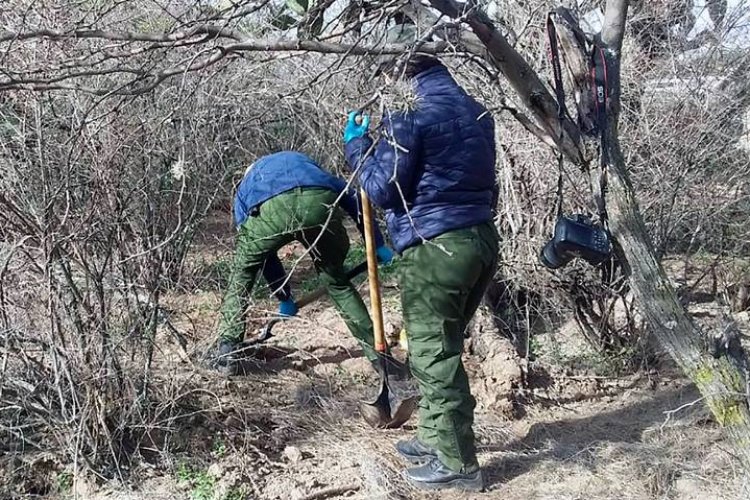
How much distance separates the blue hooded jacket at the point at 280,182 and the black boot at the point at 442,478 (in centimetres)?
133

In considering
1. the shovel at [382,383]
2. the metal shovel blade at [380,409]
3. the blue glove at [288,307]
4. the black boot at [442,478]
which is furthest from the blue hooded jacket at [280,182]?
the black boot at [442,478]

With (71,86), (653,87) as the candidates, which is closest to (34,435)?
(71,86)

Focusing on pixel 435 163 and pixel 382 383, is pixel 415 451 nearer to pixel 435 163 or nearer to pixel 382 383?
pixel 382 383

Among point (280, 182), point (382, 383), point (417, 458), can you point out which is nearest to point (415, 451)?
point (417, 458)

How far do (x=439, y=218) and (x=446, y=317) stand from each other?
0.45 metres

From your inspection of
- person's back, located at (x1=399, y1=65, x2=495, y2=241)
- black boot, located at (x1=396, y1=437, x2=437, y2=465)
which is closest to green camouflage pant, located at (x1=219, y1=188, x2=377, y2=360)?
black boot, located at (x1=396, y1=437, x2=437, y2=465)

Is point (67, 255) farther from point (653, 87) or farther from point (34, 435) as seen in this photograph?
point (653, 87)

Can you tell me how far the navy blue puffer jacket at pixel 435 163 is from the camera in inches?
131

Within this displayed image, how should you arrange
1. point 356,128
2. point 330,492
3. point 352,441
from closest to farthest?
point 356,128 < point 330,492 < point 352,441

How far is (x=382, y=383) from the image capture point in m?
4.38

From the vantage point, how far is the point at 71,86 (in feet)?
9.61

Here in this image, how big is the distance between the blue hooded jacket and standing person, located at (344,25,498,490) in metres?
0.97

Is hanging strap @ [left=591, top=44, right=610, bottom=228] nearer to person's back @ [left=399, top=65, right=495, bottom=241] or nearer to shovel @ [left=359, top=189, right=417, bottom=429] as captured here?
person's back @ [left=399, top=65, right=495, bottom=241]

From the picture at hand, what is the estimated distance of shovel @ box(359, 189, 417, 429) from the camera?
4.29 m
